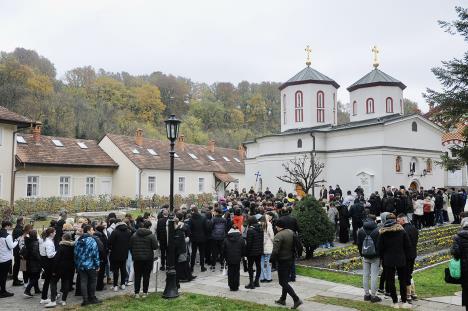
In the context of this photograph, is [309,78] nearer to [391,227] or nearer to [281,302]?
[391,227]

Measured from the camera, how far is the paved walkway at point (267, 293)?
8641mm

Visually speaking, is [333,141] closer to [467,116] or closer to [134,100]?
[467,116]

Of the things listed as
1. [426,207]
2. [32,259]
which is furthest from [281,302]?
[426,207]

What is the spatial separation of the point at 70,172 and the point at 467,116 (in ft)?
90.0

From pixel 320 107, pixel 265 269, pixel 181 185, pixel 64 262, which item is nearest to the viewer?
pixel 64 262

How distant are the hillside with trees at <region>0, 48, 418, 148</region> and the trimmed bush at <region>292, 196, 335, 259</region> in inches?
1769

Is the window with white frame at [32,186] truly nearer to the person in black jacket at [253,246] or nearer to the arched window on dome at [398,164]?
the person in black jacket at [253,246]

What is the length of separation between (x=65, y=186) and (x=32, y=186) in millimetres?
2732

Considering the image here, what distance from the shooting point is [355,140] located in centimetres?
3083

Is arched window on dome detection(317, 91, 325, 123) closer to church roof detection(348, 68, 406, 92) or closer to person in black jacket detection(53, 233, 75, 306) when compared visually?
church roof detection(348, 68, 406, 92)

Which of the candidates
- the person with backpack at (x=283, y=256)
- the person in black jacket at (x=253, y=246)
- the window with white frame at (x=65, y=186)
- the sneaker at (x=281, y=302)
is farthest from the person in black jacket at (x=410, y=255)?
the window with white frame at (x=65, y=186)

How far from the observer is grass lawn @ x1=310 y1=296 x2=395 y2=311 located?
827cm

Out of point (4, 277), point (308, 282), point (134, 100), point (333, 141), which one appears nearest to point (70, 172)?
point (333, 141)

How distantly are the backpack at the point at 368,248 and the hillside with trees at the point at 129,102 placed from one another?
48.9 m
